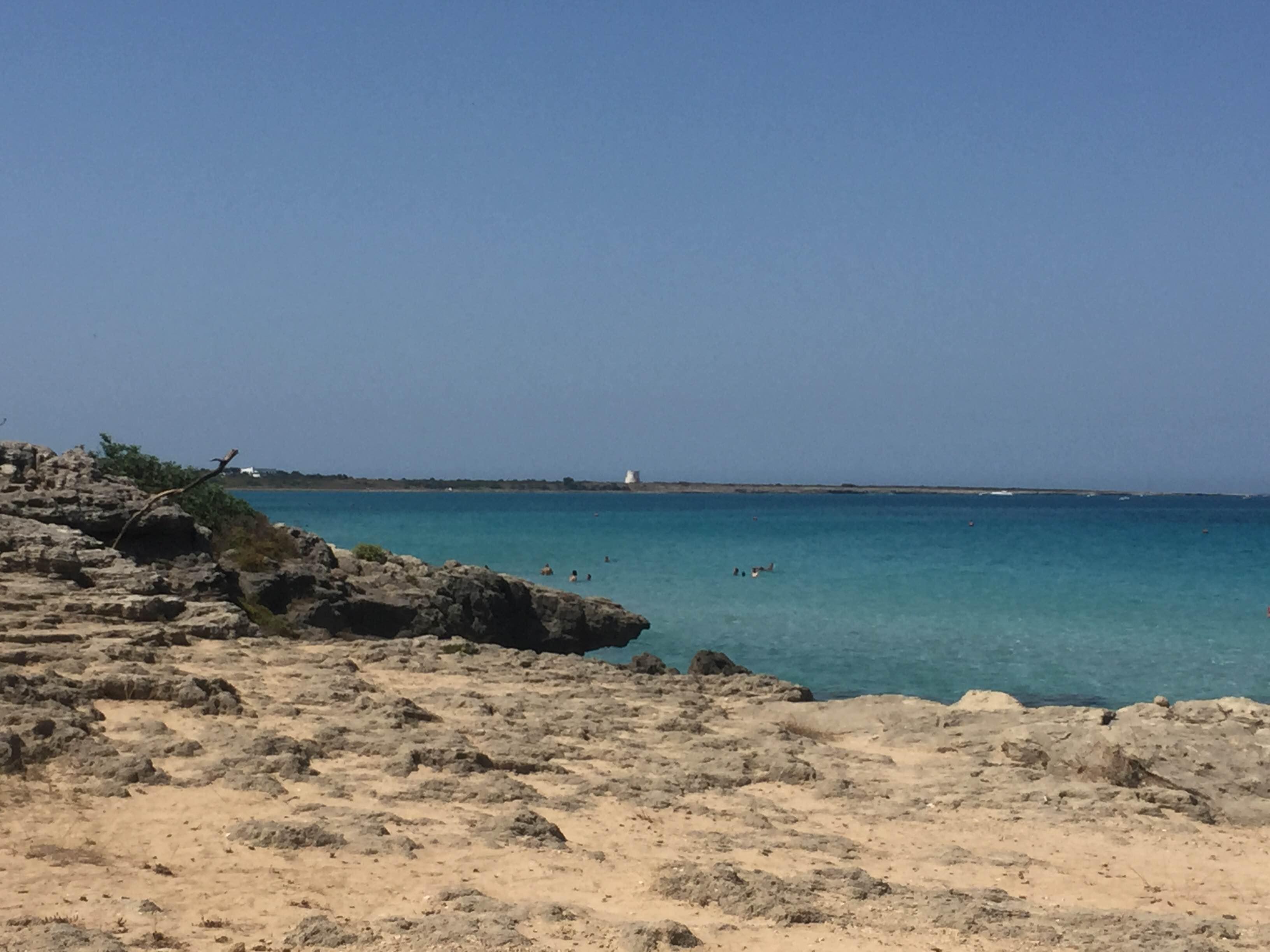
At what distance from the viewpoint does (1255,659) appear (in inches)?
1184

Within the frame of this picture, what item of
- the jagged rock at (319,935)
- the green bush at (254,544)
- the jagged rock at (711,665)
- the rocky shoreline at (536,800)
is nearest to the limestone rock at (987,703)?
the rocky shoreline at (536,800)

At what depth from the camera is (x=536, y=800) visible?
435 inches

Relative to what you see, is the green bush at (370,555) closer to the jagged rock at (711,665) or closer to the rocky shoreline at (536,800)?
the rocky shoreline at (536,800)

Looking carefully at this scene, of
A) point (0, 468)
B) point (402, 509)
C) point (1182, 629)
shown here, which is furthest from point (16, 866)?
point (402, 509)

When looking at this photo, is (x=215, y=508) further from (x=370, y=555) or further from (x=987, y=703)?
(x=987, y=703)

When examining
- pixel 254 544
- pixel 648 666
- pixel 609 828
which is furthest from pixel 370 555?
pixel 609 828

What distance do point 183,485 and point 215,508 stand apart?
1365 millimetres

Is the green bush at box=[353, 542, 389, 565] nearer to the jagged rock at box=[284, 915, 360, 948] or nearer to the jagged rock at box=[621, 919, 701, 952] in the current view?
the jagged rock at box=[284, 915, 360, 948]

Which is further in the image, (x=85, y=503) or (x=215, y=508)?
(x=215, y=508)

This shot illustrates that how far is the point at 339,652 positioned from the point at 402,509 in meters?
126

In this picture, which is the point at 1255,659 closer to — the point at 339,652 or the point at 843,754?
Result: the point at 843,754

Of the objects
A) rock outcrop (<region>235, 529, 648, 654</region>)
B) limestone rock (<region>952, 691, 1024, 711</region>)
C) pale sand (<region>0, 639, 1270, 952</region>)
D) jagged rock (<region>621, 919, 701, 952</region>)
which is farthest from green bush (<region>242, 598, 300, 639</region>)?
jagged rock (<region>621, 919, 701, 952</region>)

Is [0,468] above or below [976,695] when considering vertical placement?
above

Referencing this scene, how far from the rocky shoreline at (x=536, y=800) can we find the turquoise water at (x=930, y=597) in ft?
36.4
